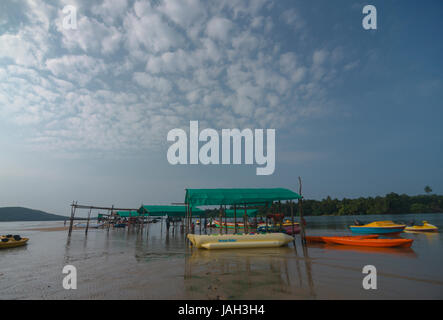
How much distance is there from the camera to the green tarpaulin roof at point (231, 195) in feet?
53.6

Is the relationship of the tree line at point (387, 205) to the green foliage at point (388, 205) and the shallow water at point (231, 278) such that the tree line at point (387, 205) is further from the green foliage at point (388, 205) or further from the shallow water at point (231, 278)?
the shallow water at point (231, 278)

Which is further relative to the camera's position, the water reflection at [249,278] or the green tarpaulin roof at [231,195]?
the green tarpaulin roof at [231,195]

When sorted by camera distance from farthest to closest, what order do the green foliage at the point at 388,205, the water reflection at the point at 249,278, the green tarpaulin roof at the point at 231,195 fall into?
the green foliage at the point at 388,205 → the green tarpaulin roof at the point at 231,195 → the water reflection at the point at 249,278

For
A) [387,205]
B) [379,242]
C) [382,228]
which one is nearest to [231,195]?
[379,242]

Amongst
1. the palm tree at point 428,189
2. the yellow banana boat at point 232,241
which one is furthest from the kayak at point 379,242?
the palm tree at point 428,189

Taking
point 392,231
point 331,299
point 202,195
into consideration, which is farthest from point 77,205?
point 392,231

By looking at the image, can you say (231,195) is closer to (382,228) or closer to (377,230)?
(377,230)

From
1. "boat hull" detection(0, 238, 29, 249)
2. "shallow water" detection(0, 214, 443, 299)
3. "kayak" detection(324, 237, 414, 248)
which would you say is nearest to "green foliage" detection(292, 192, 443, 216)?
"kayak" detection(324, 237, 414, 248)

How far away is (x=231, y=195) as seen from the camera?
1658 cm

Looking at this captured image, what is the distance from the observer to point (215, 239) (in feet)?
48.5

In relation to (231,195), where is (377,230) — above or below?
below

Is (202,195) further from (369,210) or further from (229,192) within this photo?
(369,210)
